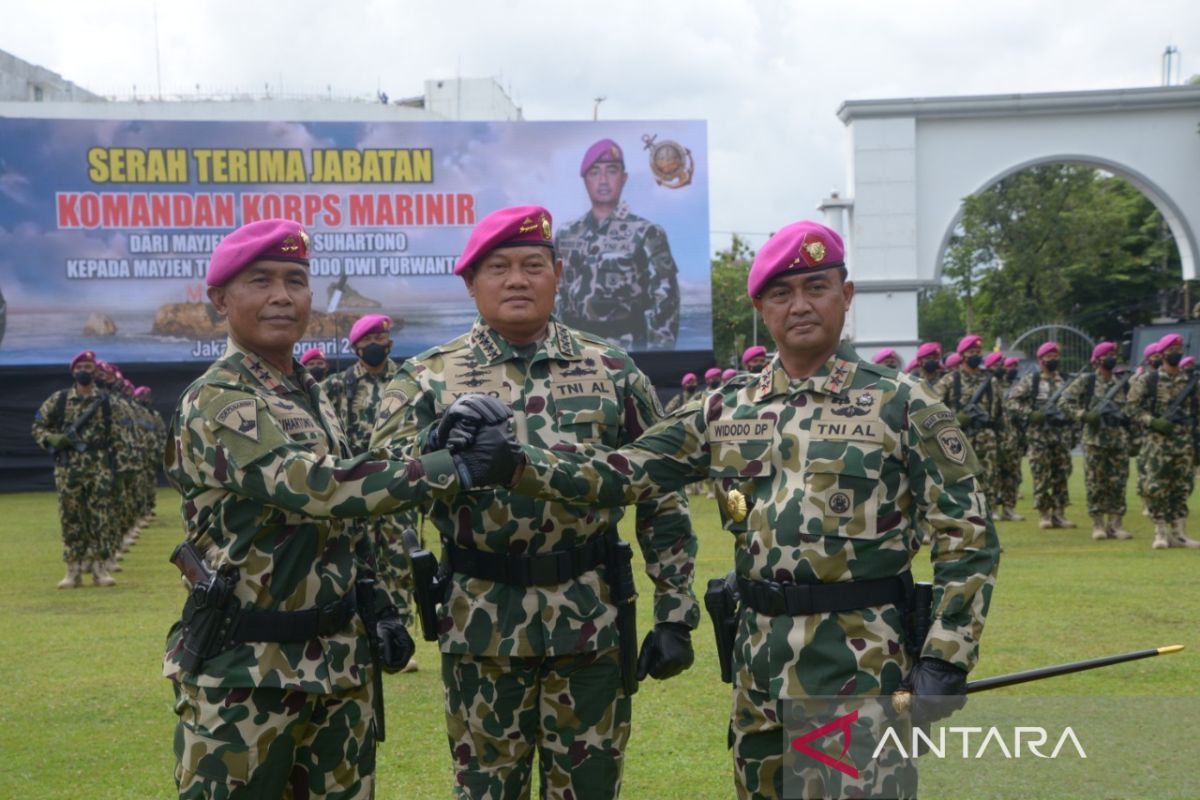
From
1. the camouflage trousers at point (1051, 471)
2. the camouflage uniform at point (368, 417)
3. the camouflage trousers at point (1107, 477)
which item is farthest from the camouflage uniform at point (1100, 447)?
the camouflage uniform at point (368, 417)

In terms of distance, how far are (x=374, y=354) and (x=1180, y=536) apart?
866 centimetres

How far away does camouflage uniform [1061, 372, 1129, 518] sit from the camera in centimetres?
1395

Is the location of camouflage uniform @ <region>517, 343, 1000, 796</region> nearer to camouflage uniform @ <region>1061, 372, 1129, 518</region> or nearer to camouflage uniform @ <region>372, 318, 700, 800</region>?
camouflage uniform @ <region>372, 318, 700, 800</region>

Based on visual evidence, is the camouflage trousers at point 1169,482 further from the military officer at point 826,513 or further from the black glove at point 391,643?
the black glove at point 391,643

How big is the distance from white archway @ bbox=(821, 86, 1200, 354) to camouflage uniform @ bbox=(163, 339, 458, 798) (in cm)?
2284

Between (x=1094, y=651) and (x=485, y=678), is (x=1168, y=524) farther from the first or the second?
(x=485, y=678)

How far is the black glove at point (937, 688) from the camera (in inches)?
125

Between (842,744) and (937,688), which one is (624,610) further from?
(937,688)

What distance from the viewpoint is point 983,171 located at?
25484 millimetres

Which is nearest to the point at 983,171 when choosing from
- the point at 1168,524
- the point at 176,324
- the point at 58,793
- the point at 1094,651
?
the point at 1168,524

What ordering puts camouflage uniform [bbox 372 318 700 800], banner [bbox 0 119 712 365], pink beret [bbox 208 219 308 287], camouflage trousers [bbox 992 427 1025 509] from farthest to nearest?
banner [bbox 0 119 712 365] < camouflage trousers [bbox 992 427 1025 509] < camouflage uniform [bbox 372 318 700 800] < pink beret [bbox 208 219 308 287]

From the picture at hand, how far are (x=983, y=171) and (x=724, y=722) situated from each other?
2111 centimetres

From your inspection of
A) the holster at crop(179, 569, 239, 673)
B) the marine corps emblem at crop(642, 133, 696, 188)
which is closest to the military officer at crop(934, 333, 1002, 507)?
the marine corps emblem at crop(642, 133, 696, 188)

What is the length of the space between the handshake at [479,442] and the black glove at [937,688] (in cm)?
116
